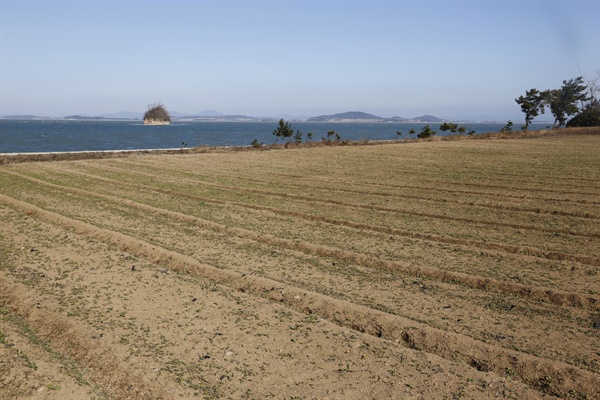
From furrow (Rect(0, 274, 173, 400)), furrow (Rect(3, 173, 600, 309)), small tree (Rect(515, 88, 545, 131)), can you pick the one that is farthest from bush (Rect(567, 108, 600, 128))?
furrow (Rect(0, 274, 173, 400))

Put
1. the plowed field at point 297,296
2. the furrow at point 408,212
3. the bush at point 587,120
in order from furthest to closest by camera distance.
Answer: the bush at point 587,120, the furrow at point 408,212, the plowed field at point 297,296

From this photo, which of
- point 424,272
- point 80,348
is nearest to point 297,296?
point 424,272

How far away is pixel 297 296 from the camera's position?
785cm

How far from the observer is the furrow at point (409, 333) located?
18.4 ft

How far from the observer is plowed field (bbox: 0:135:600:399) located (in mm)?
5562

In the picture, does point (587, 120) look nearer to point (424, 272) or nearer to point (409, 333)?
point (424, 272)

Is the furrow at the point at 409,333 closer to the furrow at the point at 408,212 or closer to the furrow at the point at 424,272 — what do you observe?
the furrow at the point at 424,272

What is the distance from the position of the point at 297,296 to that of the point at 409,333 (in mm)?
1852

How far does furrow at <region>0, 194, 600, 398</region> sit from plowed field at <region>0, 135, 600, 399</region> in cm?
3

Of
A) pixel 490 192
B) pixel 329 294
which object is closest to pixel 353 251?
pixel 329 294

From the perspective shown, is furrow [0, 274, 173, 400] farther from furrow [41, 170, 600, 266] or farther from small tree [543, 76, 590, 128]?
small tree [543, 76, 590, 128]

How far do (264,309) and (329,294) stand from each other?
3.59ft

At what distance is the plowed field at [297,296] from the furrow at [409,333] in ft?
0.08

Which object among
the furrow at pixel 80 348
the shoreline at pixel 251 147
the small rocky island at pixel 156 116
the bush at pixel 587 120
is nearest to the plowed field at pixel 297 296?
the furrow at pixel 80 348
